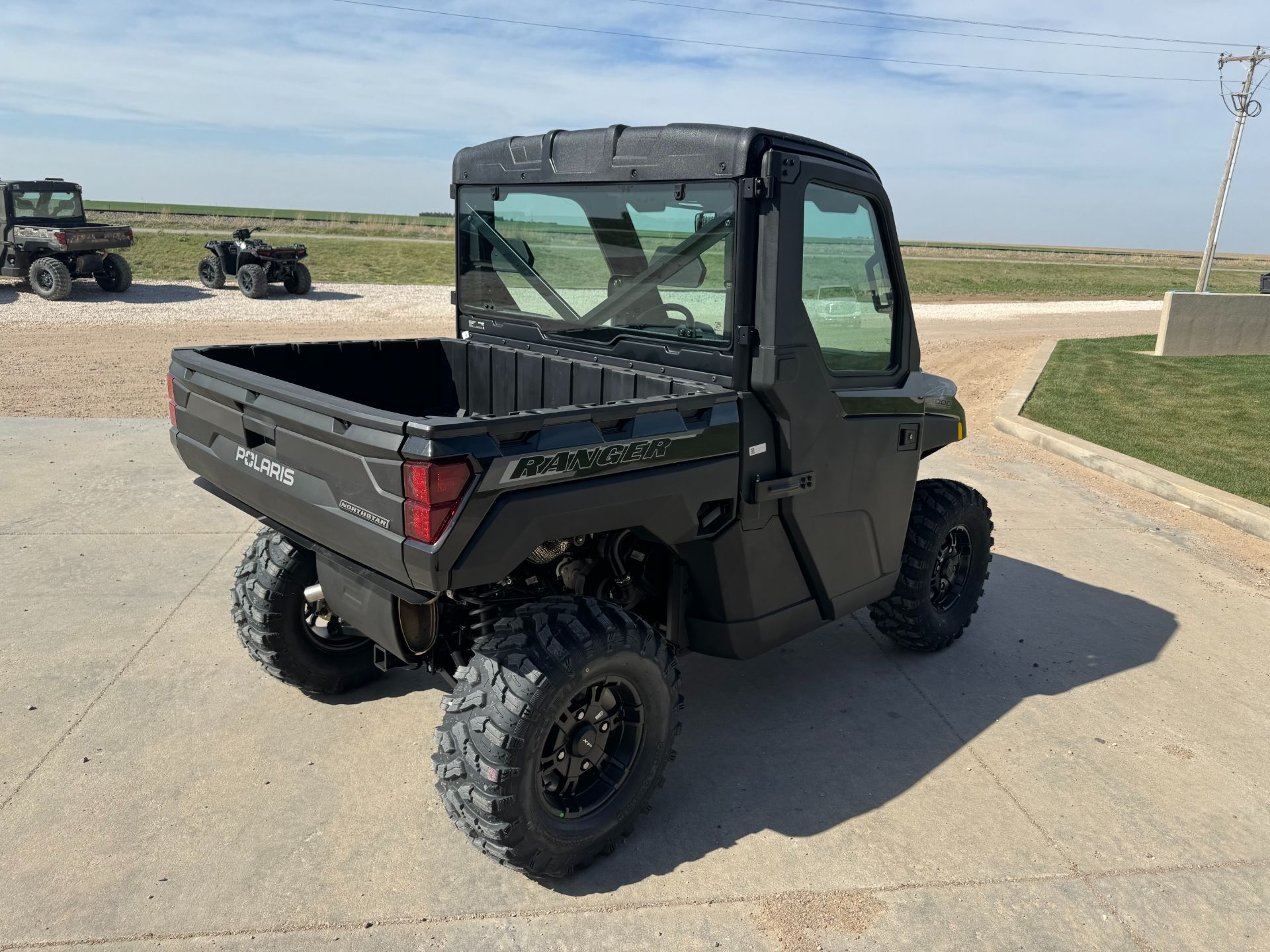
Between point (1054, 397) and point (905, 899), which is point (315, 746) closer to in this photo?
point (905, 899)

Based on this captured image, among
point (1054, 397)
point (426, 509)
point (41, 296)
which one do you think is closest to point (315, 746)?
point (426, 509)

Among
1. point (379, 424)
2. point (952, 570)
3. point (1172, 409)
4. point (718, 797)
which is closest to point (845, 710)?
point (718, 797)

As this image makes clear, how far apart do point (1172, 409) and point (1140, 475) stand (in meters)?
3.59

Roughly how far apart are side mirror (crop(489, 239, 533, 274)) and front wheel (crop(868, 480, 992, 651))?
2.05m

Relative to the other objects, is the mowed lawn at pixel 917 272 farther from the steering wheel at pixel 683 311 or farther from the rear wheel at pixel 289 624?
the steering wheel at pixel 683 311

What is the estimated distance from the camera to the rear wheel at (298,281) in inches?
806

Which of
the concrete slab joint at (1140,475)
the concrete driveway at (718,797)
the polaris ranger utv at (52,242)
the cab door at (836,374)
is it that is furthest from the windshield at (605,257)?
the polaris ranger utv at (52,242)

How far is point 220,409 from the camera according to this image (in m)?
3.31

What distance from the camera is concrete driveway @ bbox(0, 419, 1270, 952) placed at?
2.86m

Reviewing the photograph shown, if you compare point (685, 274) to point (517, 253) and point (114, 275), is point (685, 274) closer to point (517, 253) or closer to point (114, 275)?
point (517, 253)

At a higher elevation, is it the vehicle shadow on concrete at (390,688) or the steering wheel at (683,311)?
the steering wheel at (683,311)

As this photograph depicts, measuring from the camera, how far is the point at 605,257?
12.3 ft

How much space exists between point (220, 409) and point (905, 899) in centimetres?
279

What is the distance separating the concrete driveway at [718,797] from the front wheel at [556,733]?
0.55 ft
